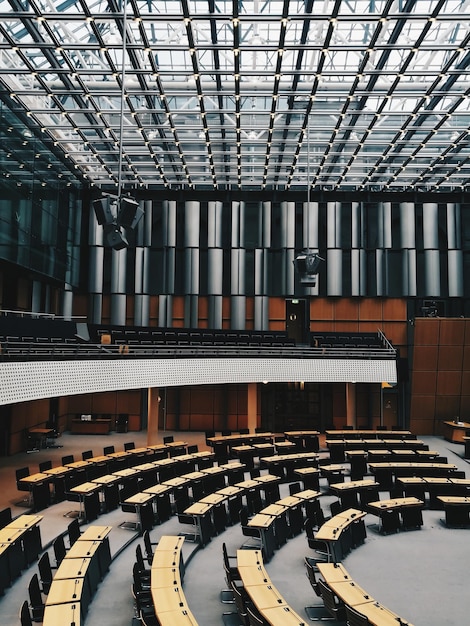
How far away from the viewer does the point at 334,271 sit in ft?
83.8

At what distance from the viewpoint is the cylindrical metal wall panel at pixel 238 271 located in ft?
83.6

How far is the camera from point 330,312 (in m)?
25.5

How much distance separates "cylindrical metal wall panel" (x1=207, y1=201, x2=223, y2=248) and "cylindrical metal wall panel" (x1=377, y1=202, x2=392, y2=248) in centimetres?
745

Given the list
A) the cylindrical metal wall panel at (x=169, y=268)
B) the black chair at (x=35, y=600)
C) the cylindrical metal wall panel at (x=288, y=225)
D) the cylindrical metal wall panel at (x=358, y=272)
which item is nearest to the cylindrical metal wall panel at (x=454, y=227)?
the cylindrical metal wall panel at (x=358, y=272)

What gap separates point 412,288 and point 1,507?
758 inches

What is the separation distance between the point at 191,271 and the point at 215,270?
1.12m

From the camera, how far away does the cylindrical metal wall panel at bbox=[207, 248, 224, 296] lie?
2550 centimetres

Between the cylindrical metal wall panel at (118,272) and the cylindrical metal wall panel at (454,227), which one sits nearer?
the cylindrical metal wall panel at (454,227)

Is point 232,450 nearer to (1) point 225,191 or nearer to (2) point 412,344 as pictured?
(2) point 412,344

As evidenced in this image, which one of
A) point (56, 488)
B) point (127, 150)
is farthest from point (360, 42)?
point (56, 488)

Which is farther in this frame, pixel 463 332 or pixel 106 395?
pixel 106 395

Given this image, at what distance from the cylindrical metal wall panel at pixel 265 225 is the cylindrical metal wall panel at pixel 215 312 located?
3292mm

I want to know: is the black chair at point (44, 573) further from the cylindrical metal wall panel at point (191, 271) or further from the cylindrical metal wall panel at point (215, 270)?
the cylindrical metal wall panel at point (215, 270)

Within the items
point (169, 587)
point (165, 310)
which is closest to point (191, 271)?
point (165, 310)
